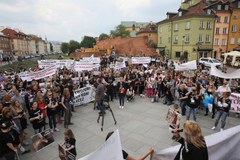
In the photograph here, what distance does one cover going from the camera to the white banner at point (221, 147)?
3.81 m

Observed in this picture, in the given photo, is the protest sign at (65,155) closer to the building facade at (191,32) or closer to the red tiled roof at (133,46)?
the building facade at (191,32)

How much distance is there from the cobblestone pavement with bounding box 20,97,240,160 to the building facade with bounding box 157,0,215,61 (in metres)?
32.8

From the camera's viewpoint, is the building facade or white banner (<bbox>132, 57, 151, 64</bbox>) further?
the building facade

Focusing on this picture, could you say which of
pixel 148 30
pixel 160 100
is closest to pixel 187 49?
pixel 148 30

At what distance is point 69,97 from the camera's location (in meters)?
8.12

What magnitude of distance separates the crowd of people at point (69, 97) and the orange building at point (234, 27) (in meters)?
38.5

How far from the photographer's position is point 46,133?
587 centimetres

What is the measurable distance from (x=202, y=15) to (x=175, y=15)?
8.17 m

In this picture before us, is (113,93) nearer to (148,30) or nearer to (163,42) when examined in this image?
(163,42)

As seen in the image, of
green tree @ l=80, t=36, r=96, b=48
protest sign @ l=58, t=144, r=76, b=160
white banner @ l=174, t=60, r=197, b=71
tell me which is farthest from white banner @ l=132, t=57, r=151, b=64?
green tree @ l=80, t=36, r=96, b=48

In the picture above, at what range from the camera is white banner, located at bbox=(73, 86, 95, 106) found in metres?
10.8

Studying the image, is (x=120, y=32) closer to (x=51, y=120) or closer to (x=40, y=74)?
(x=40, y=74)

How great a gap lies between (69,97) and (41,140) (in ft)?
8.52

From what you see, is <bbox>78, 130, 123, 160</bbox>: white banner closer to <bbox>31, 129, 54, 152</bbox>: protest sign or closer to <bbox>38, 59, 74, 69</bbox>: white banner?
<bbox>31, 129, 54, 152</bbox>: protest sign
